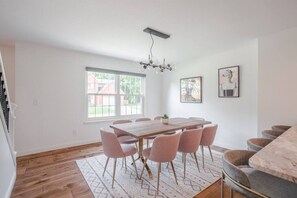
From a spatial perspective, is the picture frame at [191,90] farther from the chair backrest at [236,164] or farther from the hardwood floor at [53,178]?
the chair backrest at [236,164]

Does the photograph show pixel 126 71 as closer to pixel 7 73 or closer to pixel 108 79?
pixel 108 79

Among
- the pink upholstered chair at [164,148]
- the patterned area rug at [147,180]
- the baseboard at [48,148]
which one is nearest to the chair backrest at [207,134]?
the patterned area rug at [147,180]

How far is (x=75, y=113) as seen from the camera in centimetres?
373

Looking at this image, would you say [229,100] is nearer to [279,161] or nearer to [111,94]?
[279,161]

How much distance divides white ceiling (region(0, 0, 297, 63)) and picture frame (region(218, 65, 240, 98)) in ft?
1.85

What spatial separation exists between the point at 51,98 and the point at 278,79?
4.58m

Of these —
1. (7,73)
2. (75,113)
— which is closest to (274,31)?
(75,113)

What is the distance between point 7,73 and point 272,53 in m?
5.49

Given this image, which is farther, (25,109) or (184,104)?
(184,104)

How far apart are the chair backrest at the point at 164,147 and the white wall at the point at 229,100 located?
2172 millimetres

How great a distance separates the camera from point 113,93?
4.37 metres

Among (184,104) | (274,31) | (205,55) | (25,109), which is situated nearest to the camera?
(274,31)

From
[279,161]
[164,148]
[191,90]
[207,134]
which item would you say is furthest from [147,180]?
[191,90]

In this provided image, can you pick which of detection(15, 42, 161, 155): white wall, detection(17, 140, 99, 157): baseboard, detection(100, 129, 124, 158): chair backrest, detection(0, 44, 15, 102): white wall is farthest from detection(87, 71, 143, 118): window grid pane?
Result: detection(100, 129, 124, 158): chair backrest
